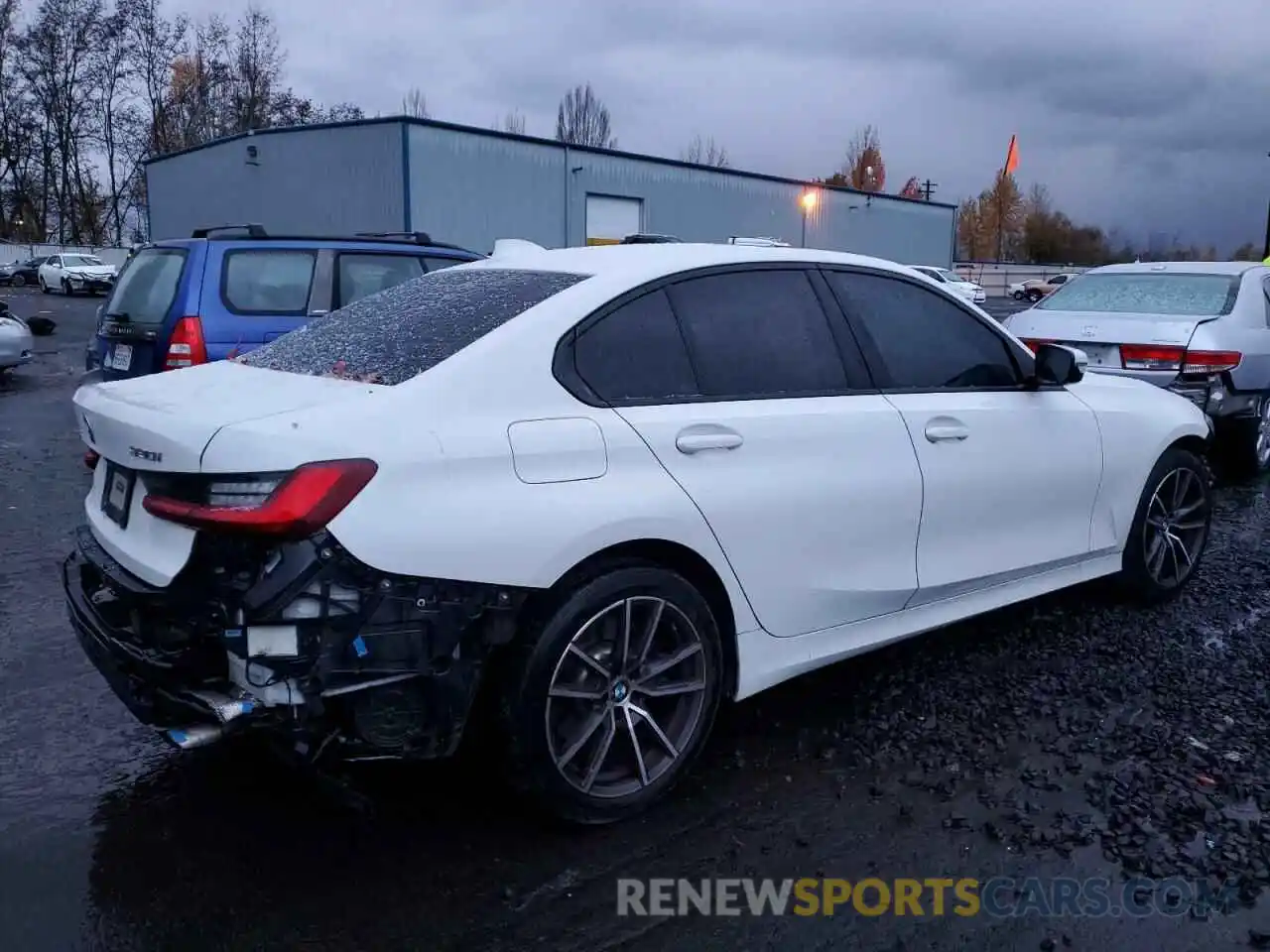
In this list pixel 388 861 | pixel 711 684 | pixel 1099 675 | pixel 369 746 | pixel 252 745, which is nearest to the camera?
pixel 369 746

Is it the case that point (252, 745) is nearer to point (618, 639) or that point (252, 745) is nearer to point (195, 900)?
point (195, 900)

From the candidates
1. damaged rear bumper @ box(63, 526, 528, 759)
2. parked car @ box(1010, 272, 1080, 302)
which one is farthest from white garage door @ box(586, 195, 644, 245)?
parked car @ box(1010, 272, 1080, 302)

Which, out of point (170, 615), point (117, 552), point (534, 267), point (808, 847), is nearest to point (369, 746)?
point (170, 615)

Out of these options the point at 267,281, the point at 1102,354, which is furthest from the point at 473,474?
the point at 1102,354

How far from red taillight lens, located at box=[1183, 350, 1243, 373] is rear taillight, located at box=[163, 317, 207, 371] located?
21.7 feet

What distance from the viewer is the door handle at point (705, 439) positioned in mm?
3150

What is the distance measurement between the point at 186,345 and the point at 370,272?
1.69 m

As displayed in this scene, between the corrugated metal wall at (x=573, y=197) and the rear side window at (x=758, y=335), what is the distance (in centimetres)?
2210

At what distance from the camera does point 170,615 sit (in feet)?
9.03

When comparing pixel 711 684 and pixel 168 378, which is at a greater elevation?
pixel 168 378

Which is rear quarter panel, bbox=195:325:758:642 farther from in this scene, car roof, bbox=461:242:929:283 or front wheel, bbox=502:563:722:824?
car roof, bbox=461:242:929:283

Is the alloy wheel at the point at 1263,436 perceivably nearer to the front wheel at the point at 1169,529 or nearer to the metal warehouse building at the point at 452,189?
the front wheel at the point at 1169,529

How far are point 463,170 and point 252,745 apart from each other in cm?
2361

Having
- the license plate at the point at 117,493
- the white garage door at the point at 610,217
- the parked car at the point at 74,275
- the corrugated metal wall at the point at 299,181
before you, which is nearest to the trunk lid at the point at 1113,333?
the license plate at the point at 117,493
